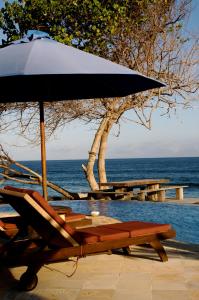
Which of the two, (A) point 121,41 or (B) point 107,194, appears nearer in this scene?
(A) point 121,41

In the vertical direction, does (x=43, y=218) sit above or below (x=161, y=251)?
above

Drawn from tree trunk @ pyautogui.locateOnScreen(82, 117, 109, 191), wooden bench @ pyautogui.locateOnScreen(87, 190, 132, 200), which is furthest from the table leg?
tree trunk @ pyautogui.locateOnScreen(82, 117, 109, 191)

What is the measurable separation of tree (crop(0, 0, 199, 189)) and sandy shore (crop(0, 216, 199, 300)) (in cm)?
1091

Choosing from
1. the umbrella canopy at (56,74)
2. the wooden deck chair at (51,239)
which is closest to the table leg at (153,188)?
the umbrella canopy at (56,74)

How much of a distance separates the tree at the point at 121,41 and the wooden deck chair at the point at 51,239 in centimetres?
1143

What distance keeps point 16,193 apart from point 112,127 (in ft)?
43.9

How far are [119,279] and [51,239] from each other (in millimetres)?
819

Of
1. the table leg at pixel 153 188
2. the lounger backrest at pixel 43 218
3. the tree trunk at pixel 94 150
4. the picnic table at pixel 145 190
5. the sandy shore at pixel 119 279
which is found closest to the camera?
the sandy shore at pixel 119 279

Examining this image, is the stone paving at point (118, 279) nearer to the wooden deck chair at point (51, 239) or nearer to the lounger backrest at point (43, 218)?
the wooden deck chair at point (51, 239)

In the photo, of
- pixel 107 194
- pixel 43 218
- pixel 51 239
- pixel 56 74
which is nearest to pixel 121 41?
pixel 107 194

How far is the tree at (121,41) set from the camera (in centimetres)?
1656

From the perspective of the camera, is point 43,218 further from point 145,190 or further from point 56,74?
point 145,190

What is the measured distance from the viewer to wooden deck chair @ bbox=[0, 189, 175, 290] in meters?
4.50

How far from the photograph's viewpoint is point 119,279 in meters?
4.82
